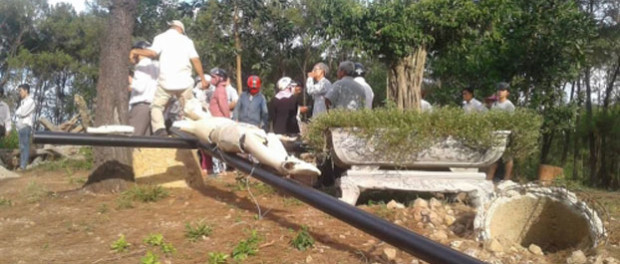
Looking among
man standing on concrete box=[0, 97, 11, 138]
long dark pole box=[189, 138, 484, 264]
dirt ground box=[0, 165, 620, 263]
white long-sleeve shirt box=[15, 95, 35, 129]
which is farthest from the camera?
man standing on concrete box=[0, 97, 11, 138]

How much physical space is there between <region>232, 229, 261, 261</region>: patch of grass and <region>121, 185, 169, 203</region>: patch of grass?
5.65 feet

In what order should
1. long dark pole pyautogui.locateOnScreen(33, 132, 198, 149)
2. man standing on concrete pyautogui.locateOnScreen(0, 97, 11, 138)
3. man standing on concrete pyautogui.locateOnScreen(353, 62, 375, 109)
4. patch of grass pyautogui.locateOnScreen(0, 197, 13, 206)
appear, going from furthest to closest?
man standing on concrete pyautogui.locateOnScreen(0, 97, 11, 138) < man standing on concrete pyautogui.locateOnScreen(353, 62, 375, 109) < patch of grass pyautogui.locateOnScreen(0, 197, 13, 206) < long dark pole pyautogui.locateOnScreen(33, 132, 198, 149)

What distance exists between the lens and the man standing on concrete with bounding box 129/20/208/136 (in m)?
6.09

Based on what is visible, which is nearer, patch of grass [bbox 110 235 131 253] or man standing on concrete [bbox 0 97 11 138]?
patch of grass [bbox 110 235 131 253]

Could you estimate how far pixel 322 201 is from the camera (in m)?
3.02

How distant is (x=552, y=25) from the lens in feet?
34.1

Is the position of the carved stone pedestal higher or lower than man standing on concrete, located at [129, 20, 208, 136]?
lower

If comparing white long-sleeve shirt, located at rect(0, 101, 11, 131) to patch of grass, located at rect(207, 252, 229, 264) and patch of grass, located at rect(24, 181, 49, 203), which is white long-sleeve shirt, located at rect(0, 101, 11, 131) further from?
patch of grass, located at rect(207, 252, 229, 264)

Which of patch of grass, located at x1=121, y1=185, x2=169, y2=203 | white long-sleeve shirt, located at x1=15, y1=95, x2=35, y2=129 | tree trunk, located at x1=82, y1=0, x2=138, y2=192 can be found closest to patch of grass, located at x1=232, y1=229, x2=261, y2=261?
patch of grass, located at x1=121, y1=185, x2=169, y2=203

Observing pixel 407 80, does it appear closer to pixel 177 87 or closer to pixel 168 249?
pixel 177 87

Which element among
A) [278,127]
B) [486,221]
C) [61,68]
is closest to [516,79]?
[278,127]

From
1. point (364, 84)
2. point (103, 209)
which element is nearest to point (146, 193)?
point (103, 209)

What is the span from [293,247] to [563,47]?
28.1 feet

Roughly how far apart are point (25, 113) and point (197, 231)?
8.00m
